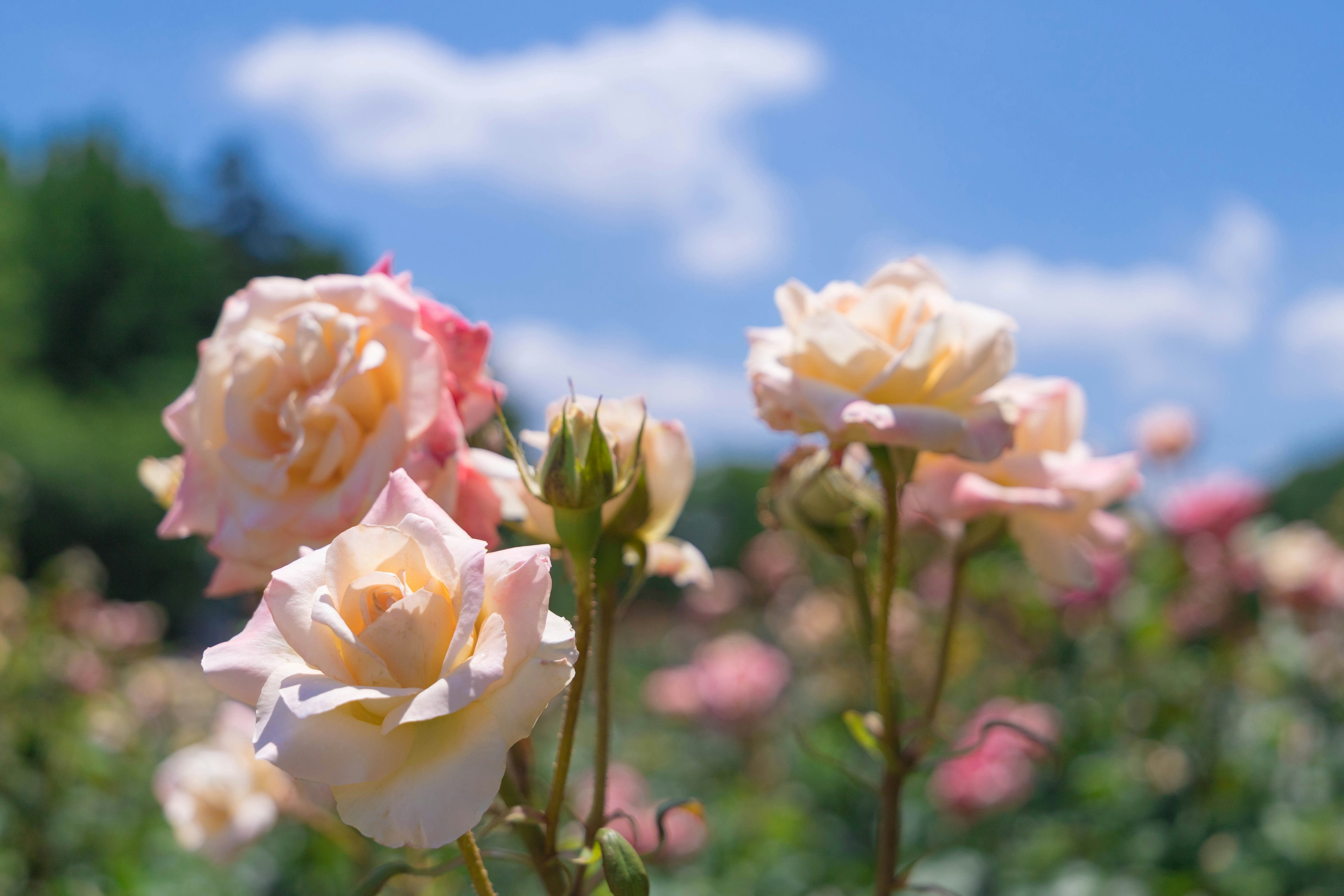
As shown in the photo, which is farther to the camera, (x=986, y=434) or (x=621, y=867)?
(x=986, y=434)

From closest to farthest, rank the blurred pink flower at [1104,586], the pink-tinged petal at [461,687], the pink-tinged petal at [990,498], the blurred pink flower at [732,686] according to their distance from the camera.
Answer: the pink-tinged petal at [461,687]
the pink-tinged petal at [990,498]
the blurred pink flower at [1104,586]
the blurred pink flower at [732,686]

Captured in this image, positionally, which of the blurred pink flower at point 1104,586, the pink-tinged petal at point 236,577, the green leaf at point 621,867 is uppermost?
the pink-tinged petal at point 236,577

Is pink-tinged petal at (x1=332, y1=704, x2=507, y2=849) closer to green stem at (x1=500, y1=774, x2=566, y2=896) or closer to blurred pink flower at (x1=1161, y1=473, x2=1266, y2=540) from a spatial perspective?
green stem at (x1=500, y1=774, x2=566, y2=896)

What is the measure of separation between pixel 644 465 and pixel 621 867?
0.23m

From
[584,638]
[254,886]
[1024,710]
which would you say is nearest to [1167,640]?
[1024,710]

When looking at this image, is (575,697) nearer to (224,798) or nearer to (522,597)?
(522,597)

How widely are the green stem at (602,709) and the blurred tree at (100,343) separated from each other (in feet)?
44.5

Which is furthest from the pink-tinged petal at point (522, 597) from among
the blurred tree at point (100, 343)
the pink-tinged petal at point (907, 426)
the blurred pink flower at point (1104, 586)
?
the blurred tree at point (100, 343)

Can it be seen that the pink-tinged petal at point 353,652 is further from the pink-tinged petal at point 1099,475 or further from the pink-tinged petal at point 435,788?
the pink-tinged petal at point 1099,475

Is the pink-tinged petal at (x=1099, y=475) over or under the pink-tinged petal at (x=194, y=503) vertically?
over

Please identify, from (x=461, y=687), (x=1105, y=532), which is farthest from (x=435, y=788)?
(x=1105, y=532)

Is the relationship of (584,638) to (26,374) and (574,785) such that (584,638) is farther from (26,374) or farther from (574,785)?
A: (26,374)

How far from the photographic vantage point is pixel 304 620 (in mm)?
454

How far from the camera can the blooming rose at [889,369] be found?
0.63 meters
